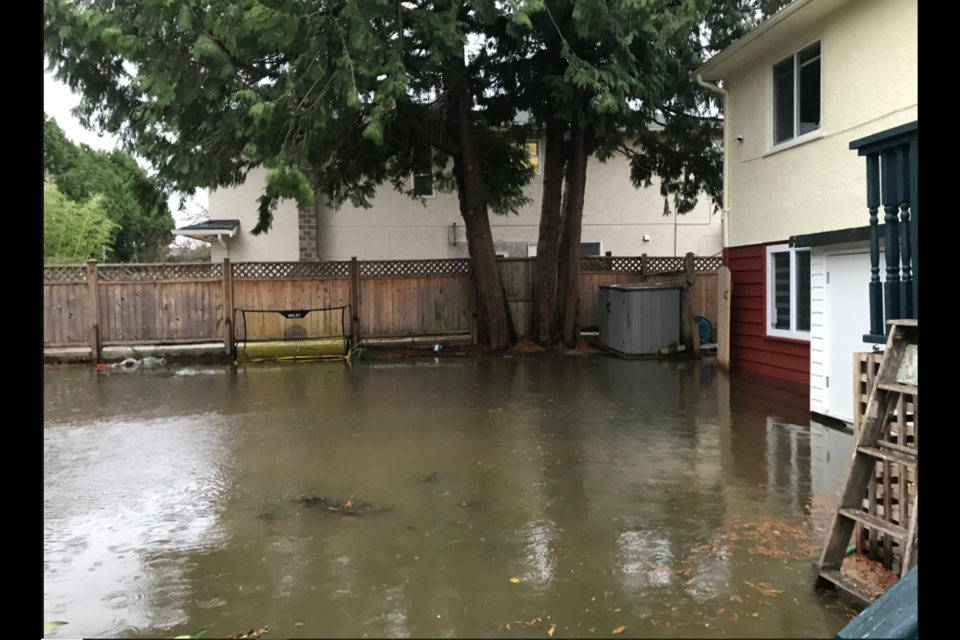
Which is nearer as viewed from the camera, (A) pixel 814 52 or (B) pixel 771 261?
(A) pixel 814 52

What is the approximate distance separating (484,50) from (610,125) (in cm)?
264

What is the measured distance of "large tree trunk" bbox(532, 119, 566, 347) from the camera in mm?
13805

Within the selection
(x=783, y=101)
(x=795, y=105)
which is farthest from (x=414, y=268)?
(x=795, y=105)

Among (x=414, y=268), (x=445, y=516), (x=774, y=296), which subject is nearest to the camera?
(x=445, y=516)

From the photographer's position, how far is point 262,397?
364 inches

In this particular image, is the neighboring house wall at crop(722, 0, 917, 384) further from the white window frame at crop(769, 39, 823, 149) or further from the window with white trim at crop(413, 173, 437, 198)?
the window with white trim at crop(413, 173, 437, 198)

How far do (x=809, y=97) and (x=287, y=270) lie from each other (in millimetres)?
9541

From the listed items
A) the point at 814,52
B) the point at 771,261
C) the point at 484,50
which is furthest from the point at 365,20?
the point at 771,261

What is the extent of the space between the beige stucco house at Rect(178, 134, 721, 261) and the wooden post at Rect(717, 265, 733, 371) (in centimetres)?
749

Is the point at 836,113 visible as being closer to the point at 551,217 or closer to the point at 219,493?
the point at 551,217

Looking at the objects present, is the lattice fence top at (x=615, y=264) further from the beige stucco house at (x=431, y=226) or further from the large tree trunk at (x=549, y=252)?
the beige stucco house at (x=431, y=226)

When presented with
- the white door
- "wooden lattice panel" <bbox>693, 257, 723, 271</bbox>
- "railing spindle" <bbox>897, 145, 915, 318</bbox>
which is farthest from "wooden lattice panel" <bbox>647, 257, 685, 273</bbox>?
"railing spindle" <bbox>897, 145, 915, 318</bbox>

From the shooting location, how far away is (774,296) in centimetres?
1022

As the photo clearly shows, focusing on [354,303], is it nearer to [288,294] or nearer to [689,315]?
[288,294]
